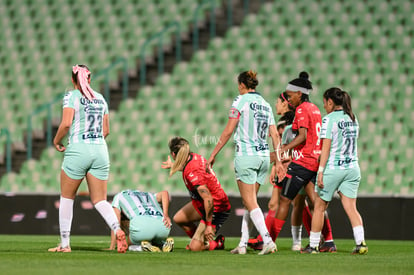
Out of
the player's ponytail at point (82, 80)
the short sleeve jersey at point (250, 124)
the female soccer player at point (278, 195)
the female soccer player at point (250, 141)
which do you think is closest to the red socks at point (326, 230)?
the female soccer player at point (278, 195)

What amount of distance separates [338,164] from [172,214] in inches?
176

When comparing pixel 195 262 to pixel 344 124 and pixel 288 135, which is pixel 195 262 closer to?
pixel 344 124

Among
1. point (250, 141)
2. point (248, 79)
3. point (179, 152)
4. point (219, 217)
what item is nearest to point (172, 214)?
point (219, 217)

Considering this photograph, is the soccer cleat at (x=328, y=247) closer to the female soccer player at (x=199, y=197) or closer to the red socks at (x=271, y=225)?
the red socks at (x=271, y=225)

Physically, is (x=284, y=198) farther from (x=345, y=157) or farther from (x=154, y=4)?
(x=154, y=4)

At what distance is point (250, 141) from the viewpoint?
8.16 metres

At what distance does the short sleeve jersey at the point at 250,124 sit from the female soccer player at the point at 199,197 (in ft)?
1.47

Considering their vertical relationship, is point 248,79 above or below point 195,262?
above

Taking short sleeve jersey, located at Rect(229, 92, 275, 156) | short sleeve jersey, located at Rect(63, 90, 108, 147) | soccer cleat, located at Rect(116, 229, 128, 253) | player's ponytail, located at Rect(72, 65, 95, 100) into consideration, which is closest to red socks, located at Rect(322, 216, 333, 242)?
short sleeve jersey, located at Rect(229, 92, 275, 156)

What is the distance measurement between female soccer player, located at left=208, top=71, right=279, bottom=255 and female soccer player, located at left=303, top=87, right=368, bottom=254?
547mm

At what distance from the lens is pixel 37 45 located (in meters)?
17.7

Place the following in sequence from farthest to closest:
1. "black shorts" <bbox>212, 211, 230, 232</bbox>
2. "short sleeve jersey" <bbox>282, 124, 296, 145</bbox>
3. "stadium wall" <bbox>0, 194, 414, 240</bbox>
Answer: "stadium wall" <bbox>0, 194, 414, 240</bbox>
"black shorts" <bbox>212, 211, 230, 232</bbox>
"short sleeve jersey" <bbox>282, 124, 296, 145</bbox>

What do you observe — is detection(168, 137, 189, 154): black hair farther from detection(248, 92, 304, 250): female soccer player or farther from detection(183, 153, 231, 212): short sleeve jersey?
detection(248, 92, 304, 250): female soccer player

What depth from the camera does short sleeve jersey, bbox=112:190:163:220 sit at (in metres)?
8.65
